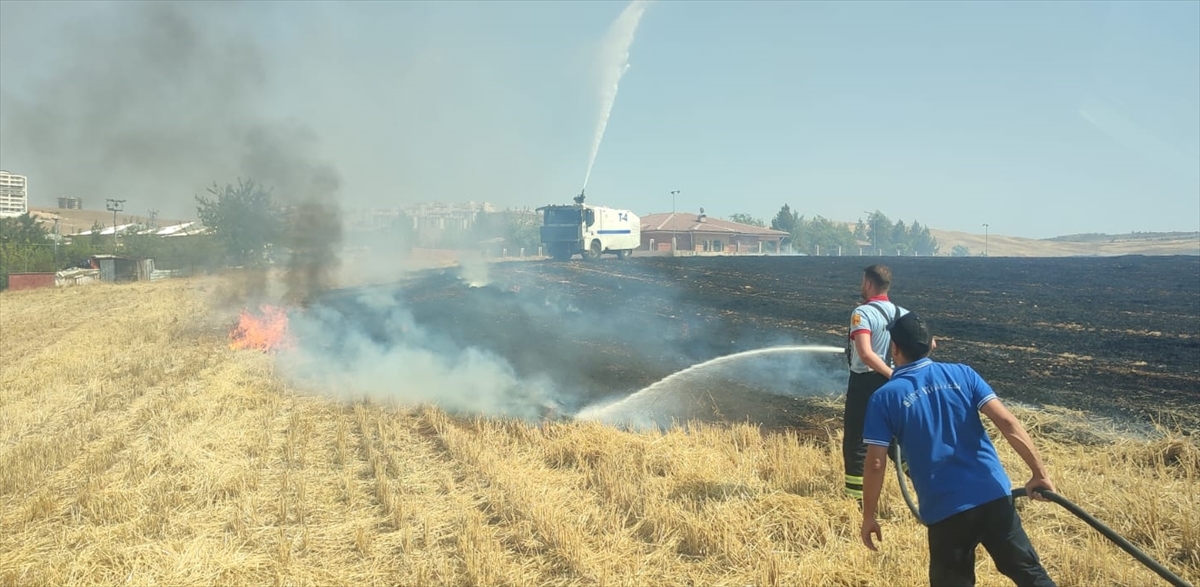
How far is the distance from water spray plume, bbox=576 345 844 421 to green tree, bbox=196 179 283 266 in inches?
797

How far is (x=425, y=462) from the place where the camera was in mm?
6484

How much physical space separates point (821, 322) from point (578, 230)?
1963 cm

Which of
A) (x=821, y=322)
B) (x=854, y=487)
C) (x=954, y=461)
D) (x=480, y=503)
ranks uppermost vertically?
(x=954, y=461)

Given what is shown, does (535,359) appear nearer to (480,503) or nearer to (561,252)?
(480,503)

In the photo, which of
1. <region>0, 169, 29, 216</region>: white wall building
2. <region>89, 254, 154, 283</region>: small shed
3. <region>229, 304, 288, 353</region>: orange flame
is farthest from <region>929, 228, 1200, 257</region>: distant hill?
<region>0, 169, 29, 216</region>: white wall building

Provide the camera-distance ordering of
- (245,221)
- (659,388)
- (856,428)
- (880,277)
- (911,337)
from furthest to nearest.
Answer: (245,221) < (659,388) < (856,428) < (880,277) < (911,337)

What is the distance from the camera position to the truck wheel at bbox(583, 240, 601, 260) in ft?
111

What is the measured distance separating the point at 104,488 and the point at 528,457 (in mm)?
3511

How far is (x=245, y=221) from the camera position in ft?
101

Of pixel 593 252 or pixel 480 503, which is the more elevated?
pixel 593 252

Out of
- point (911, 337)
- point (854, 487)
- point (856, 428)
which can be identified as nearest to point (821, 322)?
point (856, 428)

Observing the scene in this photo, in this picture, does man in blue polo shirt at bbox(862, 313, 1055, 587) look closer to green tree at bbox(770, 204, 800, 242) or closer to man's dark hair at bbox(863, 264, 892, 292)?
man's dark hair at bbox(863, 264, 892, 292)

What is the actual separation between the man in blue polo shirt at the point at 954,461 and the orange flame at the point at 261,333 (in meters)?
13.0

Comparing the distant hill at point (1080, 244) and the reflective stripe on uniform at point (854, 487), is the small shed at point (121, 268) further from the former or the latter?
the distant hill at point (1080, 244)
